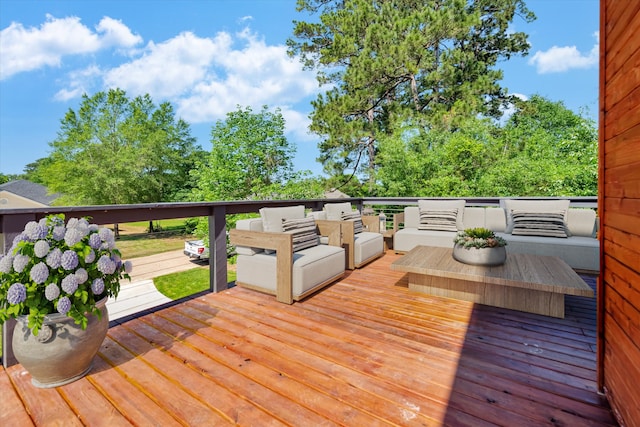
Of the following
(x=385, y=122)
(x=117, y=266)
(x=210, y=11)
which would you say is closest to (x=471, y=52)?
(x=385, y=122)

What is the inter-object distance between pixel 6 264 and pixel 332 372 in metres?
1.77

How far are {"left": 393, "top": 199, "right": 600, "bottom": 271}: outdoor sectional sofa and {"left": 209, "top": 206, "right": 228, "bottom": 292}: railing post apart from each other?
2667 millimetres

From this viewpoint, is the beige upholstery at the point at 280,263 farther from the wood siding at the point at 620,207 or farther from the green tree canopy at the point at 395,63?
the green tree canopy at the point at 395,63

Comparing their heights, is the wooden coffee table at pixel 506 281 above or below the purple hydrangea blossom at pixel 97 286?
below

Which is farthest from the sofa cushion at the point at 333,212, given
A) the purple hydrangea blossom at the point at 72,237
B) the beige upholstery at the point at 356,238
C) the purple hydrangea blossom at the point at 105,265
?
the purple hydrangea blossom at the point at 72,237

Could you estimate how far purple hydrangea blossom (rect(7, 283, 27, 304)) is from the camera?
1396 millimetres

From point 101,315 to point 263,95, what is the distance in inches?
582

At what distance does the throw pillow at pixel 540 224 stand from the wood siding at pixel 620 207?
2681mm

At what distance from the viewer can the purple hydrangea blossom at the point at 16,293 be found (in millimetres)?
1396

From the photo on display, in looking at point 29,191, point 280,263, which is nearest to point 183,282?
point 280,263

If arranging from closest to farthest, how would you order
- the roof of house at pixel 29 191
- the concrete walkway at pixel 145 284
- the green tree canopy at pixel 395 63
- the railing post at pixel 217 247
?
the railing post at pixel 217 247
the concrete walkway at pixel 145 284
the green tree canopy at pixel 395 63
the roof of house at pixel 29 191

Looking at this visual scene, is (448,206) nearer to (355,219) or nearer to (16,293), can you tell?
(355,219)

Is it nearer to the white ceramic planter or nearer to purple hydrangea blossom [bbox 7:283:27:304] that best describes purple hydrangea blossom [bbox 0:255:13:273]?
purple hydrangea blossom [bbox 7:283:27:304]

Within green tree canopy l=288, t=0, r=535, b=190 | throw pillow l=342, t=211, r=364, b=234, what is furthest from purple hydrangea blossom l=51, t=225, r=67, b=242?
green tree canopy l=288, t=0, r=535, b=190
